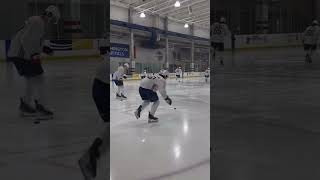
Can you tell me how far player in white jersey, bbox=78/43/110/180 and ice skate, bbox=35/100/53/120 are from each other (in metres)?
0.31

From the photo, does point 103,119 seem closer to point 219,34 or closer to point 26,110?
point 26,110

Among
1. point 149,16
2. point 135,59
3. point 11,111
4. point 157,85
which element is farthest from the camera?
point 149,16

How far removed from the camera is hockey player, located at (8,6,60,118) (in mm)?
2564

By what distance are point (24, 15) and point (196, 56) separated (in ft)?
86.6

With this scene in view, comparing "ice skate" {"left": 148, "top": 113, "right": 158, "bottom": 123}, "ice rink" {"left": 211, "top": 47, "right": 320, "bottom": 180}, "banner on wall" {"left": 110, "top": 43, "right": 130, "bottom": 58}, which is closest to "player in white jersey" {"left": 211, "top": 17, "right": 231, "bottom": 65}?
"ice rink" {"left": 211, "top": 47, "right": 320, "bottom": 180}

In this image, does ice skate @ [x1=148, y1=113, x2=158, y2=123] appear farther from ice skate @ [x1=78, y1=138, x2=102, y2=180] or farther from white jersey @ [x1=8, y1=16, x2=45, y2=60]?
white jersey @ [x1=8, y1=16, x2=45, y2=60]

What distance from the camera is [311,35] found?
2.55 meters

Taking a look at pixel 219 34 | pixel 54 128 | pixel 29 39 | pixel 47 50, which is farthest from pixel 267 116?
pixel 29 39

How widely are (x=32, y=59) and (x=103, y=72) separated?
18.5 inches

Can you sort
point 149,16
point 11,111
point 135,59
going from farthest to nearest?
point 149,16 → point 135,59 → point 11,111

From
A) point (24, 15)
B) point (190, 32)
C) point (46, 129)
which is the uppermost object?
point (190, 32)

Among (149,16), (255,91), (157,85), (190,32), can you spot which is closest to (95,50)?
(255,91)

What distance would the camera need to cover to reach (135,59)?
78.4ft

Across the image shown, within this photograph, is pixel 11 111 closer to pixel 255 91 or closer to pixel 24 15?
pixel 24 15
